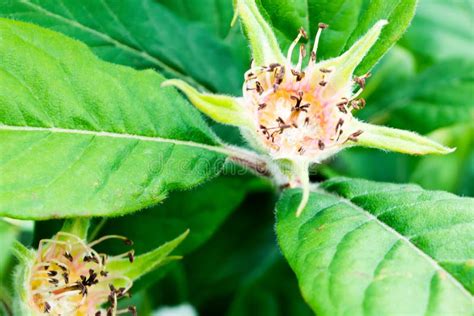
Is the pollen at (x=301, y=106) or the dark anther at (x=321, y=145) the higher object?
the pollen at (x=301, y=106)

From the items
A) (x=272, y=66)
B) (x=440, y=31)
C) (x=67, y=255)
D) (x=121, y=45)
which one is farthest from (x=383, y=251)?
(x=440, y=31)

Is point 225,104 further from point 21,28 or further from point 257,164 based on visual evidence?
point 21,28

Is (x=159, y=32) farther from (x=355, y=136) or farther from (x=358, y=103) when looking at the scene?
(x=355, y=136)

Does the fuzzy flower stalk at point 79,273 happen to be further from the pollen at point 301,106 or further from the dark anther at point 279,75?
the dark anther at point 279,75

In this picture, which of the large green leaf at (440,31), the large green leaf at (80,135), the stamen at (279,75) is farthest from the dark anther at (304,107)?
the large green leaf at (440,31)

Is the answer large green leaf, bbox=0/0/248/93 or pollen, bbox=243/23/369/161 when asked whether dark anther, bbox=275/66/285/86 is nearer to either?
pollen, bbox=243/23/369/161

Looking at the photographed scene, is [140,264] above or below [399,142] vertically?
below

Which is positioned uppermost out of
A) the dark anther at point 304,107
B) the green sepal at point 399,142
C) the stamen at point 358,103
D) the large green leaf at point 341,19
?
the large green leaf at point 341,19
